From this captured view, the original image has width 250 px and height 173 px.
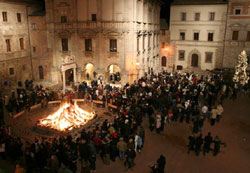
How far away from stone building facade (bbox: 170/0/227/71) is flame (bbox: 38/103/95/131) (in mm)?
26078

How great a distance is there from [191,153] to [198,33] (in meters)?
28.4

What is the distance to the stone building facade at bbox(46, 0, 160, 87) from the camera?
2762 centimetres

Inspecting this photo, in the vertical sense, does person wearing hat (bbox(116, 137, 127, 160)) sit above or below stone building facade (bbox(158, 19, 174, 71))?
below

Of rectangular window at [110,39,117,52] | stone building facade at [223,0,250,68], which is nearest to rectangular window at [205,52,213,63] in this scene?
stone building facade at [223,0,250,68]

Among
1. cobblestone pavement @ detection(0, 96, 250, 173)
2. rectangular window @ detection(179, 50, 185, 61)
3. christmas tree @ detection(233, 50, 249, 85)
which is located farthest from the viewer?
rectangular window @ detection(179, 50, 185, 61)

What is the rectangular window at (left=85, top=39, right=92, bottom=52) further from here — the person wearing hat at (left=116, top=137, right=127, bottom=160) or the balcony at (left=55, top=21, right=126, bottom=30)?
the person wearing hat at (left=116, top=137, right=127, bottom=160)

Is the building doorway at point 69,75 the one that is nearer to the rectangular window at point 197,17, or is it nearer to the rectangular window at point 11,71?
the rectangular window at point 11,71

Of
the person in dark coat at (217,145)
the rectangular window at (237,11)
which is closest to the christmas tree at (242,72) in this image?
the rectangular window at (237,11)

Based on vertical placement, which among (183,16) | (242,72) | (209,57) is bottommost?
(242,72)

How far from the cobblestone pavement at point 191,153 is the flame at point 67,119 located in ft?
15.1

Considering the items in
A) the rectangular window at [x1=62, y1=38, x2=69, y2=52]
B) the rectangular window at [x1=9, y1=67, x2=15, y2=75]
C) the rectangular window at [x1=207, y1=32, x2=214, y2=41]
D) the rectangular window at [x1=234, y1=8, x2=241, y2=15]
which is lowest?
the rectangular window at [x1=9, y1=67, x2=15, y2=75]

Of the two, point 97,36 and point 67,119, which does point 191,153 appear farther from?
point 97,36

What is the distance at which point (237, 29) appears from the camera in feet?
115

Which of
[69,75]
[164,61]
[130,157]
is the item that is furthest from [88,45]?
[130,157]
